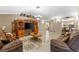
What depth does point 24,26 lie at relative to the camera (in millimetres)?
1882

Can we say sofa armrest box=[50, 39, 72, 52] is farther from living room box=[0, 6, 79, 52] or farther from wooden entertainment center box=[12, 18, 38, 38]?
wooden entertainment center box=[12, 18, 38, 38]

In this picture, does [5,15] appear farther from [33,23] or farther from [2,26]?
[33,23]

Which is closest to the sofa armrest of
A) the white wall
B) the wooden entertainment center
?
the wooden entertainment center

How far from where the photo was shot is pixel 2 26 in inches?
69.2

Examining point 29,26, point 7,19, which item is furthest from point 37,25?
point 7,19

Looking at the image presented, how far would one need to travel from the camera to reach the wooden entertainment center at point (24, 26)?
1.80m

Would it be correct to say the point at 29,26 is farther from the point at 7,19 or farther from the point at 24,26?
the point at 7,19

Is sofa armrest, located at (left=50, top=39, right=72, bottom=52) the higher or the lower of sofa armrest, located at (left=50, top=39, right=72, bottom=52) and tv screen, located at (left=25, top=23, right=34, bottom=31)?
the lower

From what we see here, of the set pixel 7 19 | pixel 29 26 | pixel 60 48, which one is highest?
pixel 7 19

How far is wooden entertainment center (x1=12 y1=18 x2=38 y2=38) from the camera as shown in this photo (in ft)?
5.92
